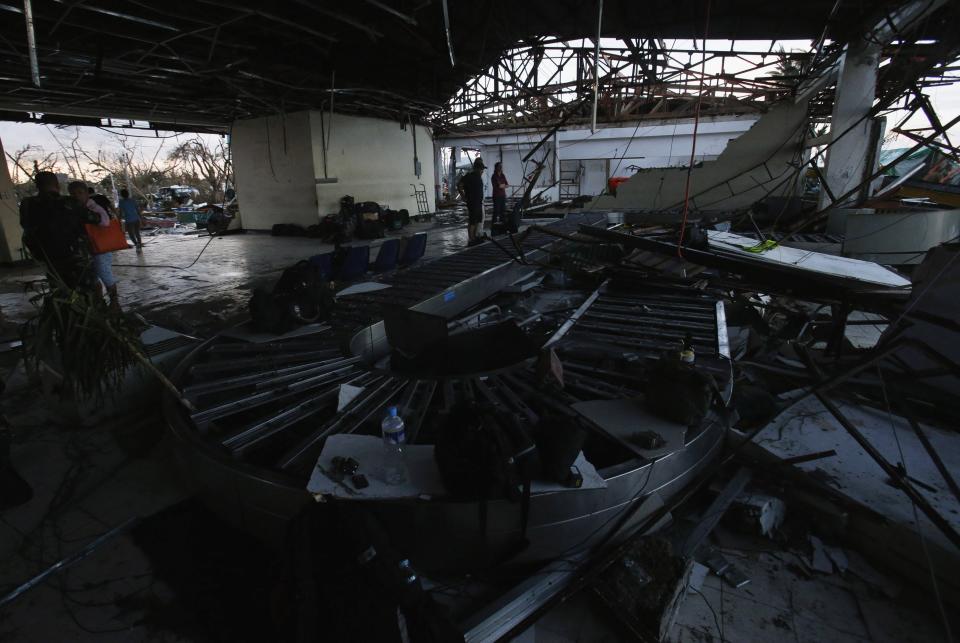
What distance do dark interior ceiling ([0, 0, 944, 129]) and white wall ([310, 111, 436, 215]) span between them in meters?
3.03

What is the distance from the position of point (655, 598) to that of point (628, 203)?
16068 millimetres

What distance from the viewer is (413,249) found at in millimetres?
8109

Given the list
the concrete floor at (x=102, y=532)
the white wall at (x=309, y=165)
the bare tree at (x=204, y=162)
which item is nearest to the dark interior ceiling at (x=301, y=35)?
the white wall at (x=309, y=165)

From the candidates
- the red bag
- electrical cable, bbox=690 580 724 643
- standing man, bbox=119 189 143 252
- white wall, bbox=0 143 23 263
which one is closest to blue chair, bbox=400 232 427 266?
the red bag

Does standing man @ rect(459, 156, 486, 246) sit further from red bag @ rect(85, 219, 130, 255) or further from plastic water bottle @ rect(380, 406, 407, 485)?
plastic water bottle @ rect(380, 406, 407, 485)

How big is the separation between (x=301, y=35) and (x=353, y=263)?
4739 mm

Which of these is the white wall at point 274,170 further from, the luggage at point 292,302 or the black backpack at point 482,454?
the black backpack at point 482,454

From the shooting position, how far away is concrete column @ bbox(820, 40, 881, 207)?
31.9ft

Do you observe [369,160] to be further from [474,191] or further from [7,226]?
[7,226]

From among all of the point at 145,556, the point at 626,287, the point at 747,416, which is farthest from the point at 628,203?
the point at 145,556

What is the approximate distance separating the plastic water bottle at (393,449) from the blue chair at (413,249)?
5709mm

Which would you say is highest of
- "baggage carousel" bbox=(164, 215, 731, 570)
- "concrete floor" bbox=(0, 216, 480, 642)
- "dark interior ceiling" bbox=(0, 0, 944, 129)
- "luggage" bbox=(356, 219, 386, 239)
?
"dark interior ceiling" bbox=(0, 0, 944, 129)

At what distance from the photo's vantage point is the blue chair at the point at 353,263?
662 cm

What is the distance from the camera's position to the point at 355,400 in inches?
127
